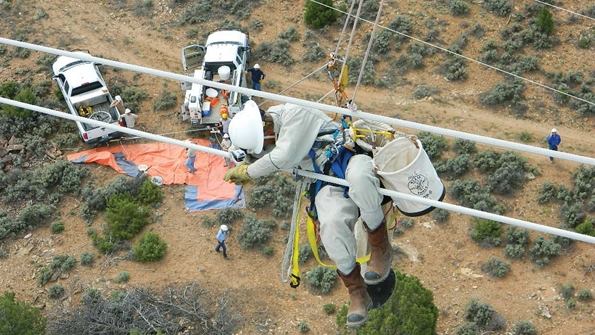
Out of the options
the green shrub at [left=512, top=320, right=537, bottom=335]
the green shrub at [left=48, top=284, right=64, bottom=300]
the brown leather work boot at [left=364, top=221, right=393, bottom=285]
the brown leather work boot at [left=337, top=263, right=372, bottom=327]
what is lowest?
the green shrub at [left=48, top=284, right=64, bottom=300]

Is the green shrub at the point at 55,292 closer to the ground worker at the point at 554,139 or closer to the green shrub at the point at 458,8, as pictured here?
the ground worker at the point at 554,139

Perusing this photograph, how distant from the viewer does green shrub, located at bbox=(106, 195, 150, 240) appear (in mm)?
20281

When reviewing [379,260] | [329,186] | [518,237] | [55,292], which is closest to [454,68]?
[518,237]

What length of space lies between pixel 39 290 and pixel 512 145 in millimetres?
15285

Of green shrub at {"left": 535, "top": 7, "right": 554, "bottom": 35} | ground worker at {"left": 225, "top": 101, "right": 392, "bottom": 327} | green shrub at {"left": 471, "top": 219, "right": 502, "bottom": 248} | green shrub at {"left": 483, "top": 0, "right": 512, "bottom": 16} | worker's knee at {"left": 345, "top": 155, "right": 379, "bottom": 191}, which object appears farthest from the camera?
green shrub at {"left": 483, "top": 0, "right": 512, "bottom": 16}

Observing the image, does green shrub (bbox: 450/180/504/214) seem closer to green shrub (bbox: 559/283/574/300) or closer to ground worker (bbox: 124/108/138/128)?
green shrub (bbox: 559/283/574/300)

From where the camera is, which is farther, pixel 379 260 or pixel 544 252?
pixel 544 252

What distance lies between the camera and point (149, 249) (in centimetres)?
1972

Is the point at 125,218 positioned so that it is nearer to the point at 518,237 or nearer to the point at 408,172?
the point at 518,237

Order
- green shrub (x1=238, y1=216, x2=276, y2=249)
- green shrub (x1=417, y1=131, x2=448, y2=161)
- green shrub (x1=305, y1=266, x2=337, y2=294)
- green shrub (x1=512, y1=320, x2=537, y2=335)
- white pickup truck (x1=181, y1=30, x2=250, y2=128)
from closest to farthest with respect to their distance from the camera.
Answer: green shrub (x1=512, y1=320, x2=537, y2=335), green shrub (x1=305, y1=266, x2=337, y2=294), green shrub (x1=238, y1=216, x2=276, y2=249), green shrub (x1=417, y1=131, x2=448, y2=161), white pickup truck (x1=181, y1=30, x2=250, y2=128)

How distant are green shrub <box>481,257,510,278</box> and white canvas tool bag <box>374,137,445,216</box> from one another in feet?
37.1

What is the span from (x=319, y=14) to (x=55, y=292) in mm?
12234

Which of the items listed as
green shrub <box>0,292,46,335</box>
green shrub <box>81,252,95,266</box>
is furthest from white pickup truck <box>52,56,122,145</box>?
green shrub <box>0,292,46,335</box>

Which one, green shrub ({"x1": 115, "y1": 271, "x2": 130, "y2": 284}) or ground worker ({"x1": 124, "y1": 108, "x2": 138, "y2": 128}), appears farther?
ground worker ({"x1": 124, "y1": 108, "x2": 138, "y2": 128})
